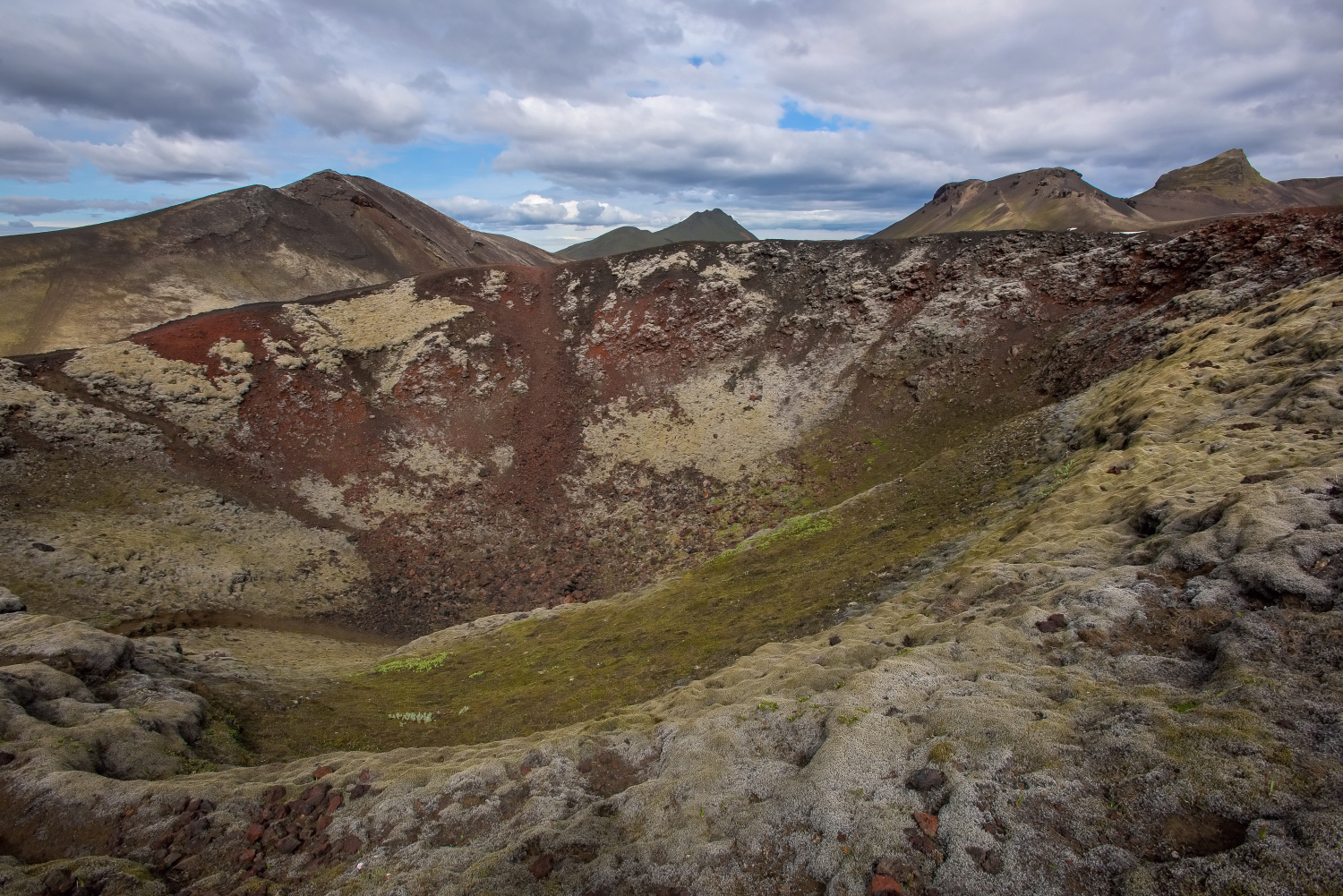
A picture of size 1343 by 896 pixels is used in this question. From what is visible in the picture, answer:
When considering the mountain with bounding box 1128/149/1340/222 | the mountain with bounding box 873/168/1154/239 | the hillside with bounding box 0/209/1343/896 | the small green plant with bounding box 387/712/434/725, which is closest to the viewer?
the hillside with bounding box 0/209/1343/896

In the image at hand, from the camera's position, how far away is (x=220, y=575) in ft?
89.4

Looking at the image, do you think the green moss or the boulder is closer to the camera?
the boulder

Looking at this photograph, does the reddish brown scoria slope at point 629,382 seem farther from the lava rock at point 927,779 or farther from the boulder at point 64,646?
the lava rock at point 927,779

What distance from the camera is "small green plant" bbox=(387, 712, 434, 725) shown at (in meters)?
17.0

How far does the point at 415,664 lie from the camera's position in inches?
874

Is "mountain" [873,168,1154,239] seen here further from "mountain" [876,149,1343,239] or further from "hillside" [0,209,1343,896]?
"hillside" [0,209,1343,896]

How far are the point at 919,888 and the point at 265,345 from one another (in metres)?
46.6

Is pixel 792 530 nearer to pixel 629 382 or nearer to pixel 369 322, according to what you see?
pixel 629 382

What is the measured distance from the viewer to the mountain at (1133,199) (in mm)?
132000

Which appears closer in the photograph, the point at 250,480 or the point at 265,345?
the point at 250,480

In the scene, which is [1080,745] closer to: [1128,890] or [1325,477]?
[1128,890]

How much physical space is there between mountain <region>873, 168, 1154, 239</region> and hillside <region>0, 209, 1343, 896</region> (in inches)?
3501

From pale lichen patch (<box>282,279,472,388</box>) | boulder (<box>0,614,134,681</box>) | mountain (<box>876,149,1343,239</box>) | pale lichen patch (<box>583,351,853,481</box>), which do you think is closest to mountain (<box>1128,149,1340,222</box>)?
mountain (<box>876,149,1343,239</box>)

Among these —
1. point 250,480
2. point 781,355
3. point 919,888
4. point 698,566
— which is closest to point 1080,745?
point 919,888
